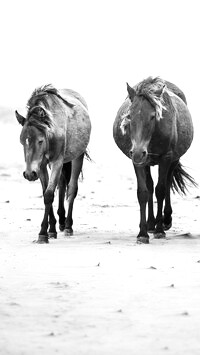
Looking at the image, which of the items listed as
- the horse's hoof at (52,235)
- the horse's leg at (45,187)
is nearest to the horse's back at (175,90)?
the horse's leg at (45,187)

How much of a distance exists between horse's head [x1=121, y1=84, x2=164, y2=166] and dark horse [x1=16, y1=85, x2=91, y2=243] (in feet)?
3.56

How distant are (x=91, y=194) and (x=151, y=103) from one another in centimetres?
781

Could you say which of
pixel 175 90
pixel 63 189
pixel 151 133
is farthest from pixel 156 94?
pixel 63 189

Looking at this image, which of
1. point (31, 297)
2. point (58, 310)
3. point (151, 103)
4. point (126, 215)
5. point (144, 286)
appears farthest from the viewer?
point (126, 215)

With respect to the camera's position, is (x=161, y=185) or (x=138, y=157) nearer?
(x=138, y=157)

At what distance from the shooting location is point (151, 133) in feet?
33.1

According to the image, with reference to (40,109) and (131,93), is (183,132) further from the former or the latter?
(40,109)

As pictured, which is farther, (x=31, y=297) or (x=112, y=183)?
(x=112, y=183)

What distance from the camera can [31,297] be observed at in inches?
237

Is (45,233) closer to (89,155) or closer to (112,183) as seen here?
(89,155)

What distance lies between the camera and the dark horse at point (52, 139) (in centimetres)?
1018

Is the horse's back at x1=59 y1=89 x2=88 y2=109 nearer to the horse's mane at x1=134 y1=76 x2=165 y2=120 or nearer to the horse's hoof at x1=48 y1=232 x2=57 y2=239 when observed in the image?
the horse's mane at x1=134 y1=76 x2=165 y2=120

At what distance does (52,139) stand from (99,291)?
450 centimetres

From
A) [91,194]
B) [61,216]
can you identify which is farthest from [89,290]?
[91,194]
